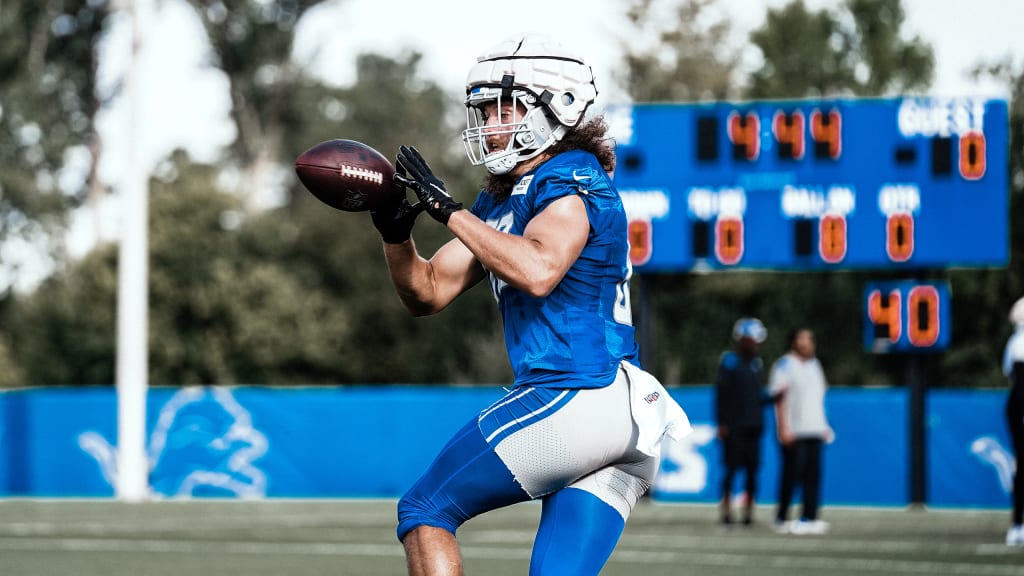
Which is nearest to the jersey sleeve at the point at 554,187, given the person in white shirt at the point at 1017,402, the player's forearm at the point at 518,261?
the player's forearm at the point at 518,261

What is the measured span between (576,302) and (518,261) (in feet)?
0.85

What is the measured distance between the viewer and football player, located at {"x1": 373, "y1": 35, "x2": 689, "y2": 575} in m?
4.31

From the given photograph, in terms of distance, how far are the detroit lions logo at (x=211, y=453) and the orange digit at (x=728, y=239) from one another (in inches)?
236

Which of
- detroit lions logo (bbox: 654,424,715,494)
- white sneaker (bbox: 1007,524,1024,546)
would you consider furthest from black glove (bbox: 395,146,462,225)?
detroit lions logo (bbox: 654,424,715,494)

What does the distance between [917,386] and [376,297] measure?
84.6ft

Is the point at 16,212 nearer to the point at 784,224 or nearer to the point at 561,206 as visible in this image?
the point at 784,224

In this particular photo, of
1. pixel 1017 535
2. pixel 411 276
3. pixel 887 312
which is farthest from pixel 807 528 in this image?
pixel 411 276

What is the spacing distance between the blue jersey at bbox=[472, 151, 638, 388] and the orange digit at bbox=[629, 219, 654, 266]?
12.4 metres

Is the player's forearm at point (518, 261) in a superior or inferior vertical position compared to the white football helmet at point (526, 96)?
inferior

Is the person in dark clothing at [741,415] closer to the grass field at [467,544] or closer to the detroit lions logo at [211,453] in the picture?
the grass field at [467,544]

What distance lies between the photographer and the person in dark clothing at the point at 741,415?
1385 centimetres

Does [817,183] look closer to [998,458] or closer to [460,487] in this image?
[998,458]

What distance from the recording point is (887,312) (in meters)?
17.2

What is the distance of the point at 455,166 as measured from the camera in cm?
4794
